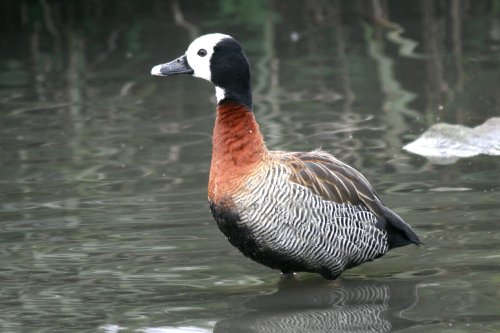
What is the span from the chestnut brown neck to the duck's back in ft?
0.20

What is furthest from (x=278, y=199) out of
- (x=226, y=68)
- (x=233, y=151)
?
(x=226, y=68)

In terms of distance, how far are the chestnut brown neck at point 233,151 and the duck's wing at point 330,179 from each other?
0.23 m

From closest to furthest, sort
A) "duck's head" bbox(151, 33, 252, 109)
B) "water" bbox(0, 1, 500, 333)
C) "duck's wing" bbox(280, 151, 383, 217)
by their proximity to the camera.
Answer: "water" bbox(0, 1, 500, 333) < "duck's wing" bbox(280, 151, 383, 217) < "duck's head" bbox(151, 33, 252, 109)

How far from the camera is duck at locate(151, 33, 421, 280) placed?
282 inches

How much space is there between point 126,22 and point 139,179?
7024 mm

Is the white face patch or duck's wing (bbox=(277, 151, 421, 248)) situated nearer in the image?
duck's wing (bbox=(277, 151, 421, 248))

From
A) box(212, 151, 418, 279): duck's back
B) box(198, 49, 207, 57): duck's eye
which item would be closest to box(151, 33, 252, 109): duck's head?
box(198, 49, 207, 57): duck's eye

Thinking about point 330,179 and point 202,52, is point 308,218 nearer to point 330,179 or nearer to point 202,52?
point 330,179

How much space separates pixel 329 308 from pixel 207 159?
351 cm

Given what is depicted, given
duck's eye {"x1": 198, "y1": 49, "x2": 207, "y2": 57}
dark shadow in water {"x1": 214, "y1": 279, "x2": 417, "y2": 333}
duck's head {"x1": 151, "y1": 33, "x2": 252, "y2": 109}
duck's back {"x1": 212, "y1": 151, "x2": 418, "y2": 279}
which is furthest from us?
duck's eye {"x1": 198, "y1": 49, "x2": 207, "y2": 57}

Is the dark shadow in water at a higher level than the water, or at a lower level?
lower

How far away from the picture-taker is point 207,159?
10320 mm

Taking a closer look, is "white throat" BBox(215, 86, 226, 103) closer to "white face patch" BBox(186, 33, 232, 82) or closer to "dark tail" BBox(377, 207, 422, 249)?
"white face patch" BBox(186, 33, 232, 82)

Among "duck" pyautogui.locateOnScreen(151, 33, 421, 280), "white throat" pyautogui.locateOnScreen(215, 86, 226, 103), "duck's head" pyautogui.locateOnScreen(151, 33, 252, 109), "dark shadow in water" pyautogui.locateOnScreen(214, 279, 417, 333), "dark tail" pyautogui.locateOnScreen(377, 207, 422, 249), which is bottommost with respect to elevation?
"dark shadow in water" pyautogui.locateOnScreen(214, 279, 417, 333)
